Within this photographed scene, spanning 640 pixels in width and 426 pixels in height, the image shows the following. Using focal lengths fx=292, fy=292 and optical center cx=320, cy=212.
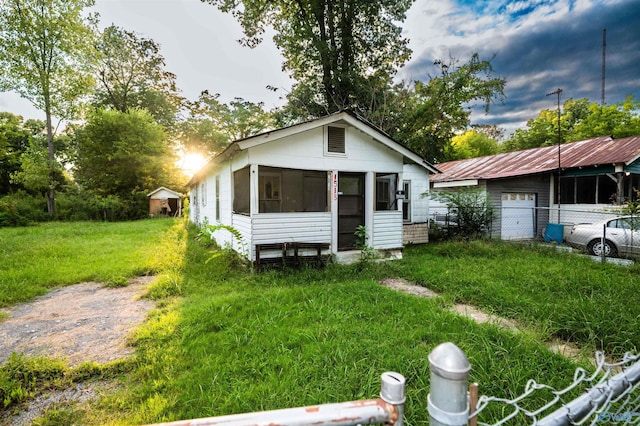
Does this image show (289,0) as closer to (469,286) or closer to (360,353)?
(469,286)

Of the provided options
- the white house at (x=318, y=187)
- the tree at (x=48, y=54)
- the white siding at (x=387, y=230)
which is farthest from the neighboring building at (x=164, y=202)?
the white siding at (x=387, y=230)

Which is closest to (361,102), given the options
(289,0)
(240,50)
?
(289,0)

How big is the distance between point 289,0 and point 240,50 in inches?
148

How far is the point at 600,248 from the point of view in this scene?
860 centimetres

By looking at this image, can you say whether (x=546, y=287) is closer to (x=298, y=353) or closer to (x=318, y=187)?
(x=298, y=353)

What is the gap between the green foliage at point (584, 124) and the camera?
65.3ft

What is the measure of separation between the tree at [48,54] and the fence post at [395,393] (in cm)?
2640

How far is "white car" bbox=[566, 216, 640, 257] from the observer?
7.72 m

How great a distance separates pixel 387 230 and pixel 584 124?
2388cm

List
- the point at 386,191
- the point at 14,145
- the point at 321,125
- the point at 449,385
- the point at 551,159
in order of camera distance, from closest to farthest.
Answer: the point at 449,385
the point at 321,125
the point at 386,191
the point at 551,159
the point at 14,145

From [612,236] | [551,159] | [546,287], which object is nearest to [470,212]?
[612,236]

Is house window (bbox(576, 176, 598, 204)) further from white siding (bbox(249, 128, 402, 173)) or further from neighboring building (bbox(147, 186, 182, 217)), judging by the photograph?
neighboring building (bbox(147, 186, 182, 217))

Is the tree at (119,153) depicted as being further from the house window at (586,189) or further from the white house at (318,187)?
the house window at (586,189)

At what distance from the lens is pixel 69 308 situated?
4.82 meters
